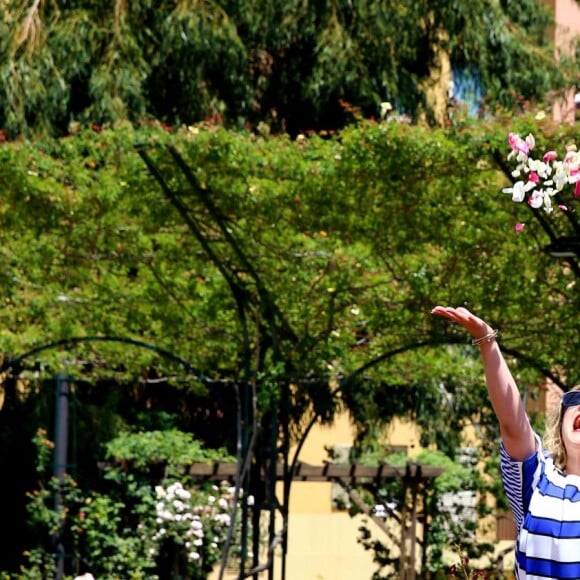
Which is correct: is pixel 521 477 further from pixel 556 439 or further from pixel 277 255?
pixel 277 255

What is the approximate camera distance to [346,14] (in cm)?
1226

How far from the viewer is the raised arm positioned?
2941mm

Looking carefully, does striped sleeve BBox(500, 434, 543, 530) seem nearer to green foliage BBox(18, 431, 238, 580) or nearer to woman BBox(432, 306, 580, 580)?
woman BBox(432, 306, 580, 580)

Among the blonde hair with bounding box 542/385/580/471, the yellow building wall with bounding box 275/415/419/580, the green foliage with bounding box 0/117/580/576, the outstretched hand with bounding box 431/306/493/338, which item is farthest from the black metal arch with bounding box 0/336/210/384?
the outstretched hand with bounding box 431/306/493/338

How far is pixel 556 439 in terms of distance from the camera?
304cm

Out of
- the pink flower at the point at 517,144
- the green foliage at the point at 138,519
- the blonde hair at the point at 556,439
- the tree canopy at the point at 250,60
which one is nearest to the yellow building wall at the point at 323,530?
the green foliage at the point at 138,519

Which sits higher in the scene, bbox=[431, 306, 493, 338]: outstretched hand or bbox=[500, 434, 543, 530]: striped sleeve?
bbox=[431, 306, 493, 338]: outstretched hand

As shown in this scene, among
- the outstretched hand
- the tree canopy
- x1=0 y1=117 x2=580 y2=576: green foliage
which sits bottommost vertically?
the outstretched hand

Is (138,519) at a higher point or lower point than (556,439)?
lower

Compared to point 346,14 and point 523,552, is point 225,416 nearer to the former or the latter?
point 346,14

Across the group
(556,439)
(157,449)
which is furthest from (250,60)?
(556,439)

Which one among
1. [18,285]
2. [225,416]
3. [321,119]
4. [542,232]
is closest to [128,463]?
[225,416]

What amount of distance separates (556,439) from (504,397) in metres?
0.17

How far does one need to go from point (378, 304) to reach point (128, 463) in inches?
142
